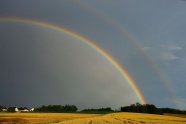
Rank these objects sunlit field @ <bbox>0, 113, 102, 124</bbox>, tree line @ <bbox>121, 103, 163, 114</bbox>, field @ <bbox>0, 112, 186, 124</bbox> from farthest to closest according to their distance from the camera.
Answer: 1. tree line @ <bbox>121, 103, 163, 114</bbox>
2. sunlit field @ <bbox>0, 113, 102, 124</bbox>
3. field @ <bbox>0, 112, 186, 124</bbox>

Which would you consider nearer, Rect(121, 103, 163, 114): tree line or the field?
the field

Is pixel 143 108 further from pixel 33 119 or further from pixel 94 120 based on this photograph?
pixel 94 120

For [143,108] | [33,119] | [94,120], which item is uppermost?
[143,108]

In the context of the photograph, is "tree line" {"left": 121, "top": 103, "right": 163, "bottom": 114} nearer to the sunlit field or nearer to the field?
the field

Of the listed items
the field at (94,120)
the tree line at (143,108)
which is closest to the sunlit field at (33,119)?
the field at (94,120)

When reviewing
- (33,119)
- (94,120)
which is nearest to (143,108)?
(33,119)

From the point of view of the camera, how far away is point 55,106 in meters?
136

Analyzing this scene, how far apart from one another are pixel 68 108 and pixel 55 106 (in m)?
6.96

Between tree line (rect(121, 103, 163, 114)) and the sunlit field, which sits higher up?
tree line (rect(121, 103, 163, 114))

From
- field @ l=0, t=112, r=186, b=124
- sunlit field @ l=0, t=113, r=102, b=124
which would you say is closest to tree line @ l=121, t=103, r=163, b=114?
field @ l=0, t=112, r=186, b=124

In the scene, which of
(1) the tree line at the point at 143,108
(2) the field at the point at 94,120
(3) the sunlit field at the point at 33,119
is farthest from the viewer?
(1) the tree line at the point at 143,108

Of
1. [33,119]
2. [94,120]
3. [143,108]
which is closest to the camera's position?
[94,120]

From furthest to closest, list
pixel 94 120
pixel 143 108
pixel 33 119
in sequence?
pixel 143 108 → pixel 33 119 → pixel 94 120

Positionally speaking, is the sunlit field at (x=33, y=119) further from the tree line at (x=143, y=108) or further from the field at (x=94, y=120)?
the tree line at (x=143, y=108)
